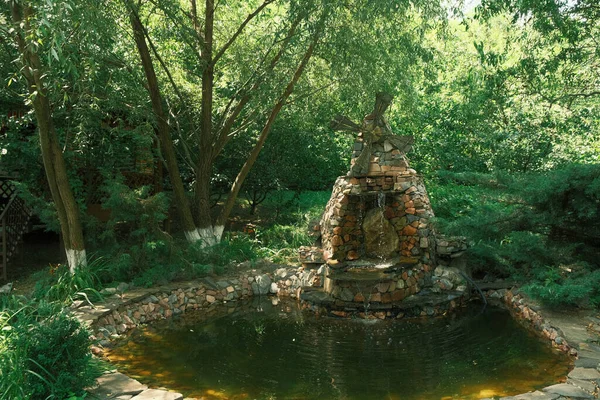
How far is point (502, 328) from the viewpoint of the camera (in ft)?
21.9

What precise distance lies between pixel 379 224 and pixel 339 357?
3.12 m

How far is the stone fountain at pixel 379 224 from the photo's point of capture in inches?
306

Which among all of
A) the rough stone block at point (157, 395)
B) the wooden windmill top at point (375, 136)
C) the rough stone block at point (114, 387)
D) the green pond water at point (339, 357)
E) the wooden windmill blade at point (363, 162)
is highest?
the wooden windmill top at point (375, 136)

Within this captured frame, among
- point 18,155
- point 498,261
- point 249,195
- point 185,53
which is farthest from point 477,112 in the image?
point 18,155

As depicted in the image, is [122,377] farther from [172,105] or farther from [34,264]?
[172,105]

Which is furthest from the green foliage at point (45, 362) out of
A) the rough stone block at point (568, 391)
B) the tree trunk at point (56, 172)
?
the rough stone block at point (568, 391)

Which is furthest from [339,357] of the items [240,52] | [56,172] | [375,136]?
[240,52]

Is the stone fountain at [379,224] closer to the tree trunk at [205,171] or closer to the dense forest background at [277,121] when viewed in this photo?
the dense forest background at [277,121]

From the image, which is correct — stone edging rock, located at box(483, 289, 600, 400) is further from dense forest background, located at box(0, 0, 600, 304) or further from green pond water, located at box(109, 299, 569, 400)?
dense forest background, located at box(0, 0, 600, 304)

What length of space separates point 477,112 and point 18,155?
946 cm

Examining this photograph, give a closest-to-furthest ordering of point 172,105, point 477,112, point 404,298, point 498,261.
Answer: point 404,298 < point 498,261 < point 172,105 < point 477,112

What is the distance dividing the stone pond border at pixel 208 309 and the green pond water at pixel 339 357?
0.22 metres

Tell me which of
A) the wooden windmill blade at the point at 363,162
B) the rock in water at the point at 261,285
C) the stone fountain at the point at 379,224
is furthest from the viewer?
the rock in water at the point at 261,285

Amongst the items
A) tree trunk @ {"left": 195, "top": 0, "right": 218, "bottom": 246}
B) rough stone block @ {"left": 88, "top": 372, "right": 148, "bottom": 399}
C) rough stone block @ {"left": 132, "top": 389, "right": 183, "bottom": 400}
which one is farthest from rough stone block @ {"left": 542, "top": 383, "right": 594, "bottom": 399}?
tree trunk @ {"left": 195, "top": 0, "right": 218, "bottom": 246}
